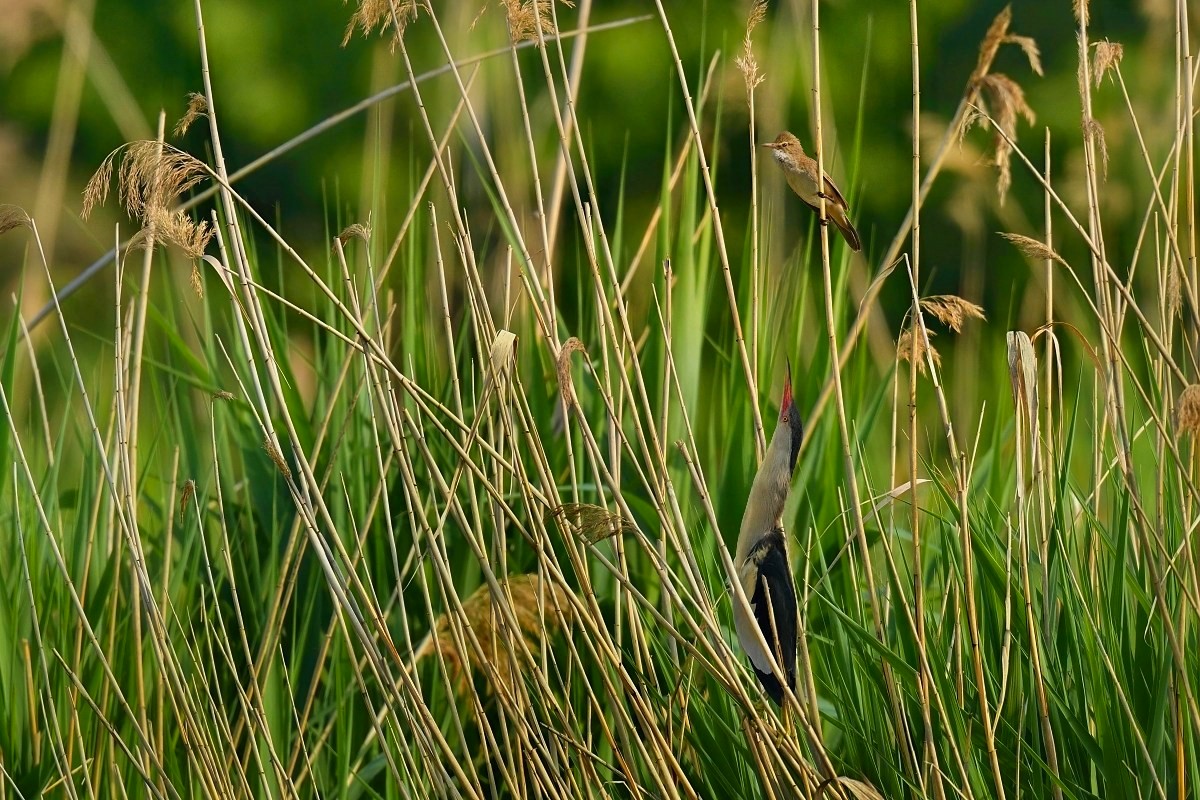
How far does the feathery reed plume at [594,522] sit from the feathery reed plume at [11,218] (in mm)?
406

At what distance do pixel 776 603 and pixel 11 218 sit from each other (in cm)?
52

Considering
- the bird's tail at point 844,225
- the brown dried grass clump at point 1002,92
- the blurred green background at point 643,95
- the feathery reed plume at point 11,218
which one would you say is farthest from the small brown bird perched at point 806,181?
the blurred green background at point 643,95

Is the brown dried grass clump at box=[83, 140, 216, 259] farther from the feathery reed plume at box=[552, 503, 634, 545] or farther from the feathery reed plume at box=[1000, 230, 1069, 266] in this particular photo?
the feathery reed plume at box=[1000, 230, 1069, 266]

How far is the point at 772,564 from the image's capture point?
714mm

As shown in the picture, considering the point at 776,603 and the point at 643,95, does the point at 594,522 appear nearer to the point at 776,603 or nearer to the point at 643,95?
the point at 776,603

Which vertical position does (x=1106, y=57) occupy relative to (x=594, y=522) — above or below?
above

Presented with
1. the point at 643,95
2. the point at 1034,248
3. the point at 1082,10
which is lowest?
the point at 643,95

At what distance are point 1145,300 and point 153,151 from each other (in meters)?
3.12

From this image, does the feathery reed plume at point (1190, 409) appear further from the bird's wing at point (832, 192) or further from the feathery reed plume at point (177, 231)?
the feathery reed plume at point (177, 231)

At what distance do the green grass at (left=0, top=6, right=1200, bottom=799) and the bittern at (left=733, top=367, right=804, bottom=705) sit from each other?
0.02m

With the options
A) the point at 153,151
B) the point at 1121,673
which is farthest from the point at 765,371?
the point at 153,151

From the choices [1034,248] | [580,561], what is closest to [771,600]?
[580,561]

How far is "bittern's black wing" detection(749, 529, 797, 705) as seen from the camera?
0.71 metres

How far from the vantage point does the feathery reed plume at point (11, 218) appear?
2.58 ft
